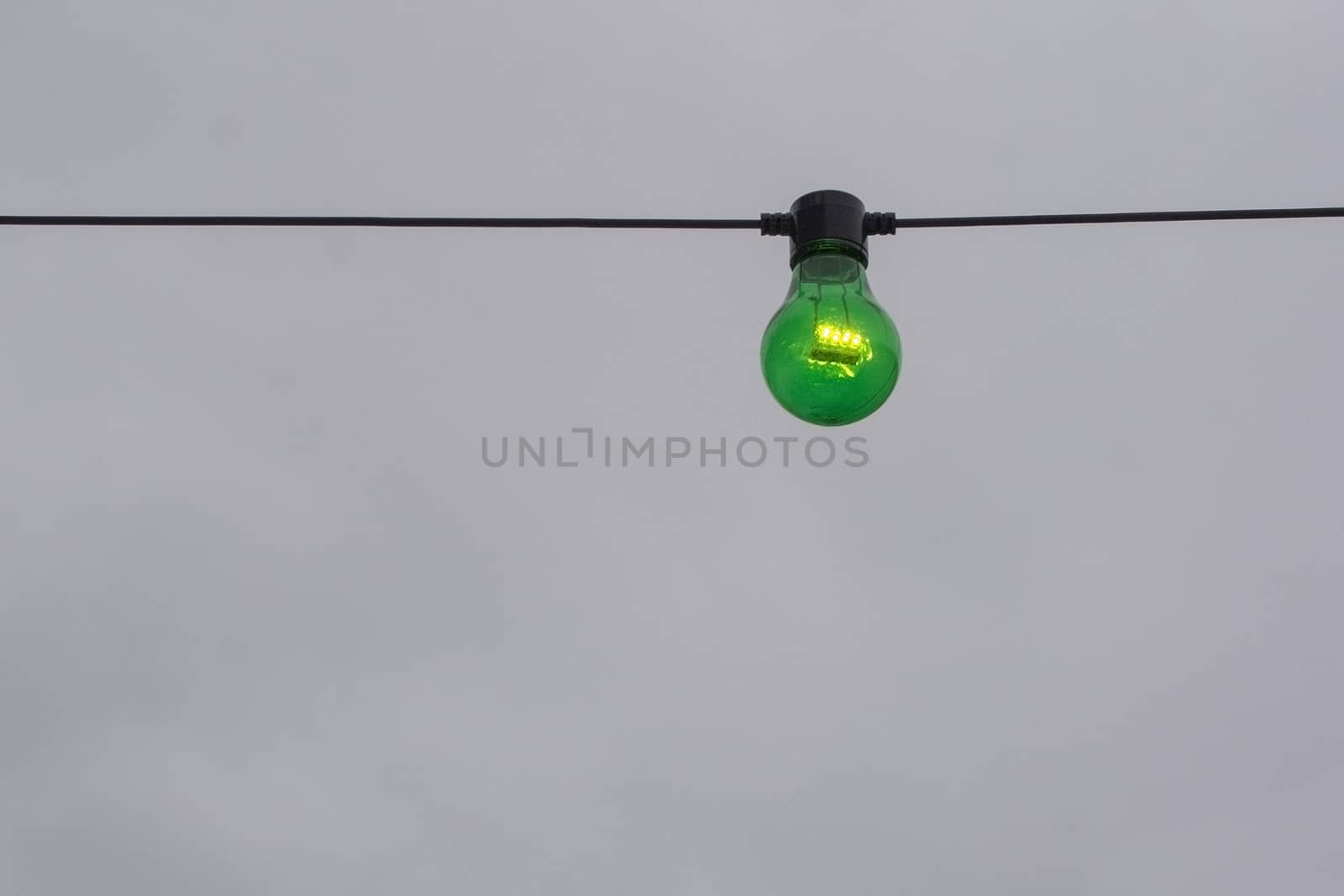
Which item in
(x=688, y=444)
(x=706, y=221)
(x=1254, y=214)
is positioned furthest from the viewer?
(x=688, y=444)

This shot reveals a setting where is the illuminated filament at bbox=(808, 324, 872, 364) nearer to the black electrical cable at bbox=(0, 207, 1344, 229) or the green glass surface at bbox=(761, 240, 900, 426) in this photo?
the green glass surface at bbox=(761, 240, 900, 426)

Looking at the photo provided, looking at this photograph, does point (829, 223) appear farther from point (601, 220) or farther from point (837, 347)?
point (601, 220)

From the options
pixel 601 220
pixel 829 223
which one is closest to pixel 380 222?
pixel 601 220

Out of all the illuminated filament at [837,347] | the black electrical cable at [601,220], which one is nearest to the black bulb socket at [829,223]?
the black electrical cable at [601,220]

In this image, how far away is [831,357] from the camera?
4117 millimetres

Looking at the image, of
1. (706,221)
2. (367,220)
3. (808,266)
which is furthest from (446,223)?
(808,266)

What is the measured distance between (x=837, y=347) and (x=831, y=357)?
1.5 inches

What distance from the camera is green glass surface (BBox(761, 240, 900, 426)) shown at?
13.5 feet

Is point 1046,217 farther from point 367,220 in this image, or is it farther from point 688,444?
point 688,444

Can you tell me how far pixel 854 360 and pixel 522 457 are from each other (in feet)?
43.6

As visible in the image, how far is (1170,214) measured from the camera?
418 cm

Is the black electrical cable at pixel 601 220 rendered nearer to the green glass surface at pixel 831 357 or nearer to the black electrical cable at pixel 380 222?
the black electrical cable at pixel 380 222

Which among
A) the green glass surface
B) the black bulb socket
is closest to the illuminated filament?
the green glass surface

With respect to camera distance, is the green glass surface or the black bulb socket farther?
the black bulb socket
